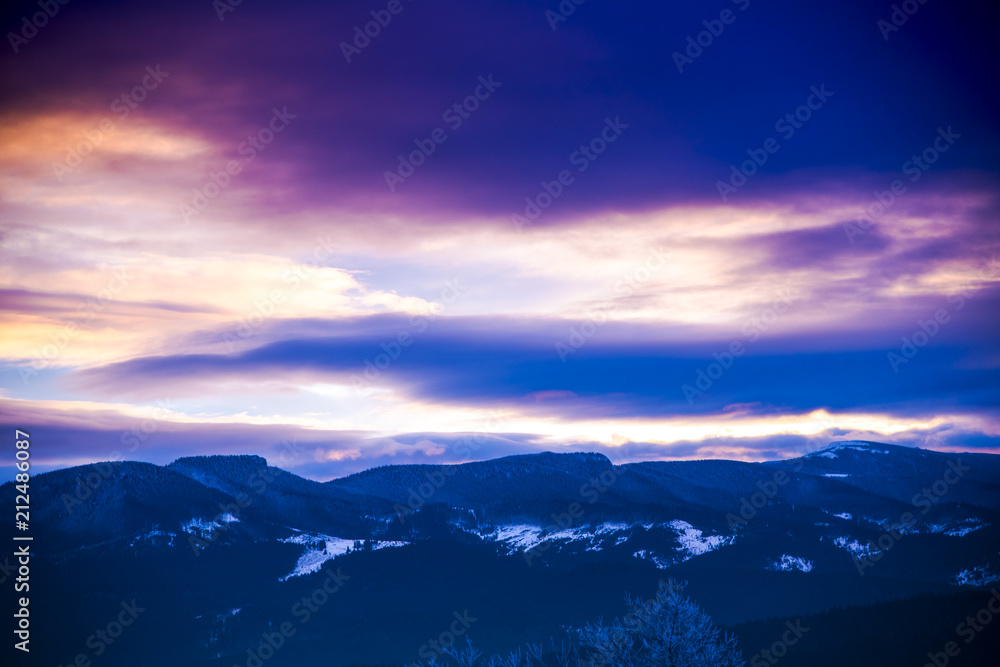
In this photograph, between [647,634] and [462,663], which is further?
[462,663]

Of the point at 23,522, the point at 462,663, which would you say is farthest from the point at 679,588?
the point at 23,522

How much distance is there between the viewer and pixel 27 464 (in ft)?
251

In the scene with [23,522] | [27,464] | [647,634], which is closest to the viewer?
[647,634]

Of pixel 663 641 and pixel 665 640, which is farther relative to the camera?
pixel 663 641

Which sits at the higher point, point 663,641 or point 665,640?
point 665,640

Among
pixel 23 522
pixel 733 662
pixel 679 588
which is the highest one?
pixel 23 522

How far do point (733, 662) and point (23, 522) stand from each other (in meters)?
59.3

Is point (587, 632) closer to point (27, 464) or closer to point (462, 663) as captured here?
point (462, 663)

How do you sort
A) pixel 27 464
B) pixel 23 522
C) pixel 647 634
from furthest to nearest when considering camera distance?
pixel 27 464 < pixel 23 522 < pixel 647 634

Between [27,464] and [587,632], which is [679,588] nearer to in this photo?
[587,632]

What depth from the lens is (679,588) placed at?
73.3 meters

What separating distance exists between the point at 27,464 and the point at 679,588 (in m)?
57.1

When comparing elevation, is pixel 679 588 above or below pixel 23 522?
below

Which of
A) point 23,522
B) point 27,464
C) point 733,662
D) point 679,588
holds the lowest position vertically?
point 733,662
